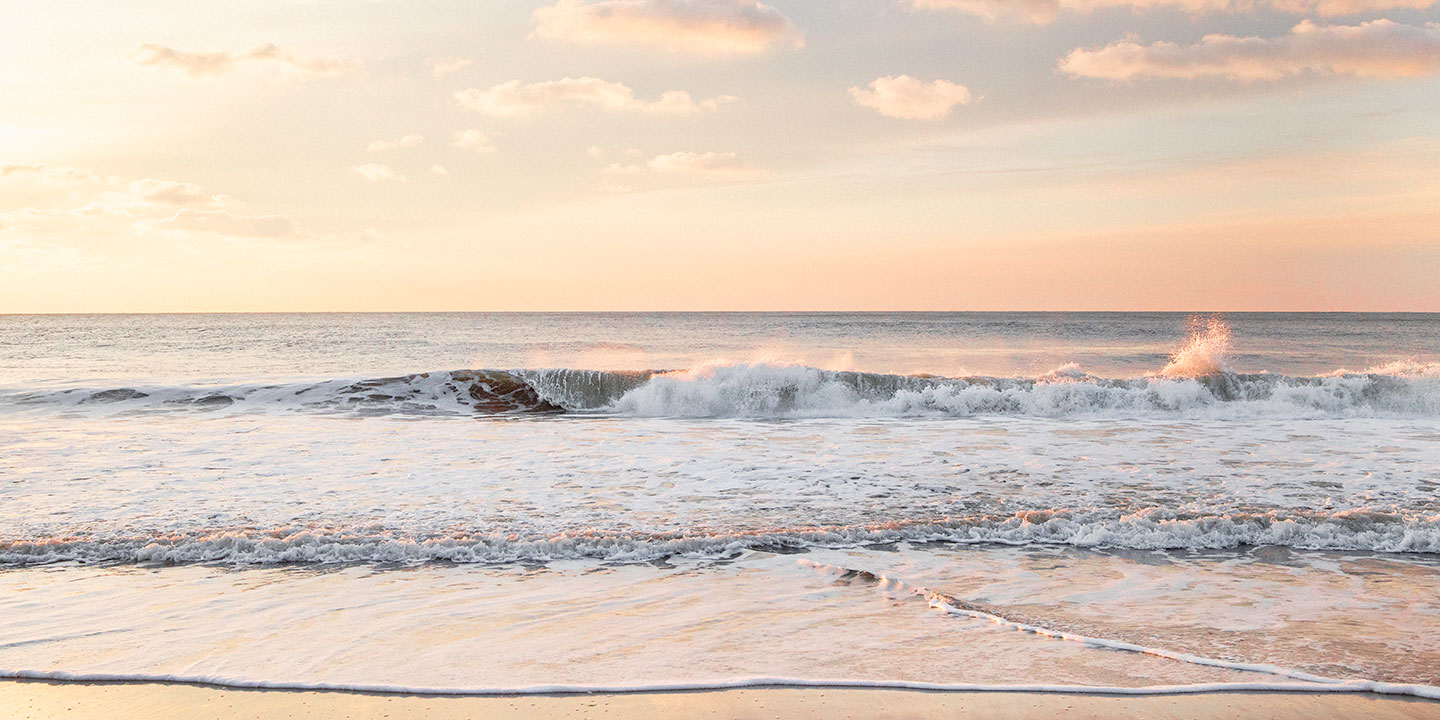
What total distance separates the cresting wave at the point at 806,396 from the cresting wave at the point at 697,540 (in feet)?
28.8

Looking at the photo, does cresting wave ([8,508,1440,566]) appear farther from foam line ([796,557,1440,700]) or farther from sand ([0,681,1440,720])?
sand ([0,681,1440,720])

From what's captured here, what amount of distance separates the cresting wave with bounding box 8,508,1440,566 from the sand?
7.73ft

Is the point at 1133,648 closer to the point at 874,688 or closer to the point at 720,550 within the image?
the point at 874,688

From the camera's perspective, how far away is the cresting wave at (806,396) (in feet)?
52.5

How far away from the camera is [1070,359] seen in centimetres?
3155

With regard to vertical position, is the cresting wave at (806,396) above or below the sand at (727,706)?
above

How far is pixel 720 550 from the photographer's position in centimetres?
635

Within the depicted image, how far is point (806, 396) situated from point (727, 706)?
540 inches

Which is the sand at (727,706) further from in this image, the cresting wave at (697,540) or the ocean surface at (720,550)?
the cresting wave at (697,540)

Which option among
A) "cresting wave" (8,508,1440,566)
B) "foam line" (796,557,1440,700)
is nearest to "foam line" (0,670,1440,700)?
"foam line" (796,557,1440,700)

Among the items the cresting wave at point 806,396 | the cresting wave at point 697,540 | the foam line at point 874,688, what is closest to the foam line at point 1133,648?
the foam line at point 874,688

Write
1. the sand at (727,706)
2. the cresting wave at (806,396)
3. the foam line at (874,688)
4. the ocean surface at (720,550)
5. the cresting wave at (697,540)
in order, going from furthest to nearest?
the cresting wave at (806,396) < the cresting wave at (697,540) < the ocean surface at (720,550) < the foam line at (874,688) < the sand at (727,706)

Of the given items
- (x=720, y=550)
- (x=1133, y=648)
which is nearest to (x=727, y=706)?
(x=1133, y=648)

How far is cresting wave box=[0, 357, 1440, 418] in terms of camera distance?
16.0 meters
